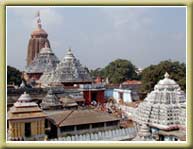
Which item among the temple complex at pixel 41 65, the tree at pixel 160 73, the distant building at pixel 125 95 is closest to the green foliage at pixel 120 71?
the distant building at pixel 125 95

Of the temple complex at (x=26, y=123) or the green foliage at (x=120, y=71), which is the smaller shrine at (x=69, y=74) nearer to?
the temple complex at (x=26, y=123)

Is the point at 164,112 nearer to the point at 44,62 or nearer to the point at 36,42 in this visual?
the point at 44,62

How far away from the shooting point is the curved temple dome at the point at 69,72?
17008mm

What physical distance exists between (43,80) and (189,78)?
13.3 meters

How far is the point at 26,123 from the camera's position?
360 inches

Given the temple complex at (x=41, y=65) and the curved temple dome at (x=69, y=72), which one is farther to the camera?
the temple complex at (x=41, y=65)

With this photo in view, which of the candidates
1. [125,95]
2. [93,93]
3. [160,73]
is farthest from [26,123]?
[125,95]

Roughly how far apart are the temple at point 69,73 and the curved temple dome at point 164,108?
6045mm

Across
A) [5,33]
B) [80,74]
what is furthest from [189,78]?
[80,74]

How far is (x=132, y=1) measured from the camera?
529 cm

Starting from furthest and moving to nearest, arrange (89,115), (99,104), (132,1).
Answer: (99,104) < (89,115) < (132,1)

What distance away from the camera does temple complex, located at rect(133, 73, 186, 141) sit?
9797 millimetres

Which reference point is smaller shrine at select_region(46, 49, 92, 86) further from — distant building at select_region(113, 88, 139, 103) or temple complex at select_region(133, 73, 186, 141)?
temple complex at select_region(133, 73, 186, 141)

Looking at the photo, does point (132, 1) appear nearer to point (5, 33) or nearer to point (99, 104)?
point (5, 33)
